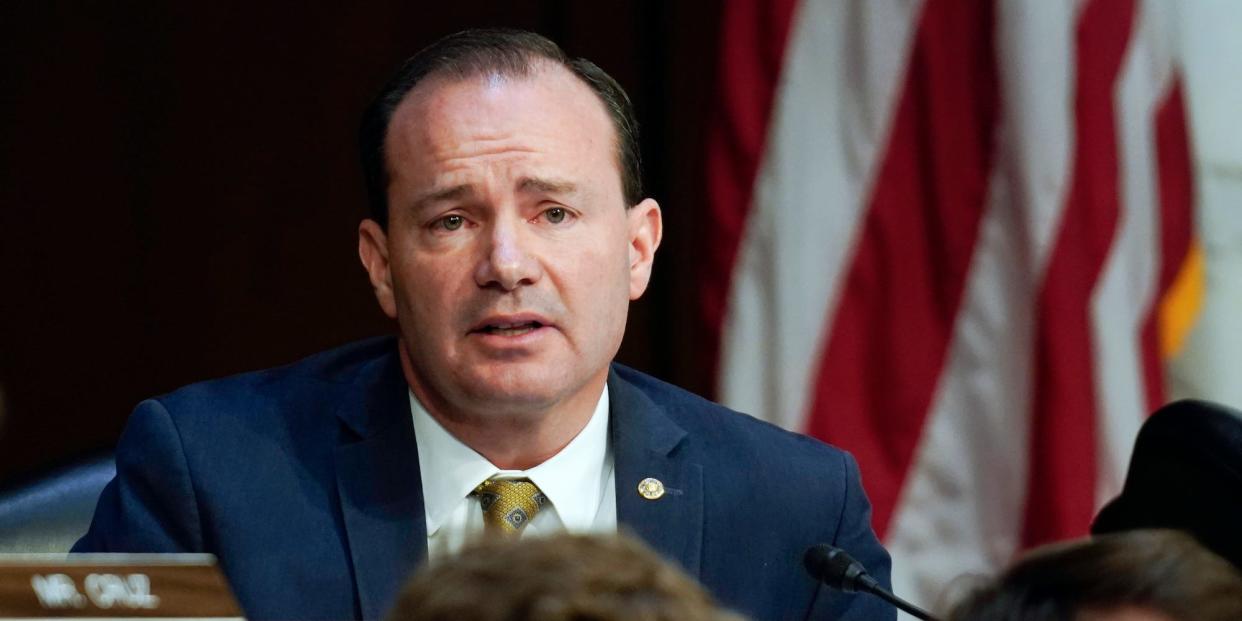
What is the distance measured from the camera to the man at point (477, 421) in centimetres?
214

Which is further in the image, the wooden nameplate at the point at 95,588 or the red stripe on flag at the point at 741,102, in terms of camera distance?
the red stripe on flag at the point at 741,102

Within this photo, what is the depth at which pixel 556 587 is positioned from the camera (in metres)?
0.85

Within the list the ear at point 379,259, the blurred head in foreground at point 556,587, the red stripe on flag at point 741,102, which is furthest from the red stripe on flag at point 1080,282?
the blurred head in foreground at point 556,587

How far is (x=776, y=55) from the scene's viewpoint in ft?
10.6

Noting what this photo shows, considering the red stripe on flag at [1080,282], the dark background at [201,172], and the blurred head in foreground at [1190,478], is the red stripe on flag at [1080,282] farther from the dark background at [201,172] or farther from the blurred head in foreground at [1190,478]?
the blurred head in foreground at [1190,478]

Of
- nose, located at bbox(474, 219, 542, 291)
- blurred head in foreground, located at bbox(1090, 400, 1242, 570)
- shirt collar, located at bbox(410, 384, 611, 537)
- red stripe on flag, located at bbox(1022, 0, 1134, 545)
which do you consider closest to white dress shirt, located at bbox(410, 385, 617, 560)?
shirt collar, located at bbox(410, 384, 611, 537)

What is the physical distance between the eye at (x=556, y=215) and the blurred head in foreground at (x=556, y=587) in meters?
1.32

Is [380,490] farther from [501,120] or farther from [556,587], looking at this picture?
[556,587]

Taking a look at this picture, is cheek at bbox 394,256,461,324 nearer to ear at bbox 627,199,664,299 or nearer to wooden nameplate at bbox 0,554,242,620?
ear at bbox 627,199,664,299

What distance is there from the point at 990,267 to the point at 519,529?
134cm

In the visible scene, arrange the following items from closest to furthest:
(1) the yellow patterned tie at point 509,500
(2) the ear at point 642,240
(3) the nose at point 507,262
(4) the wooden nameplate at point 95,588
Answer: (4) the wooden nameplate at point 95,588, (3) the nose at point 507,262, (1) the yellow patterned tie at point 509,500, (2) the ear at point 642,240

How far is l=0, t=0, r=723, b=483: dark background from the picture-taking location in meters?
3.42

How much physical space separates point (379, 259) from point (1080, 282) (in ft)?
4.59

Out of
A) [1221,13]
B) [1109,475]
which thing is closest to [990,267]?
[1109,475]
